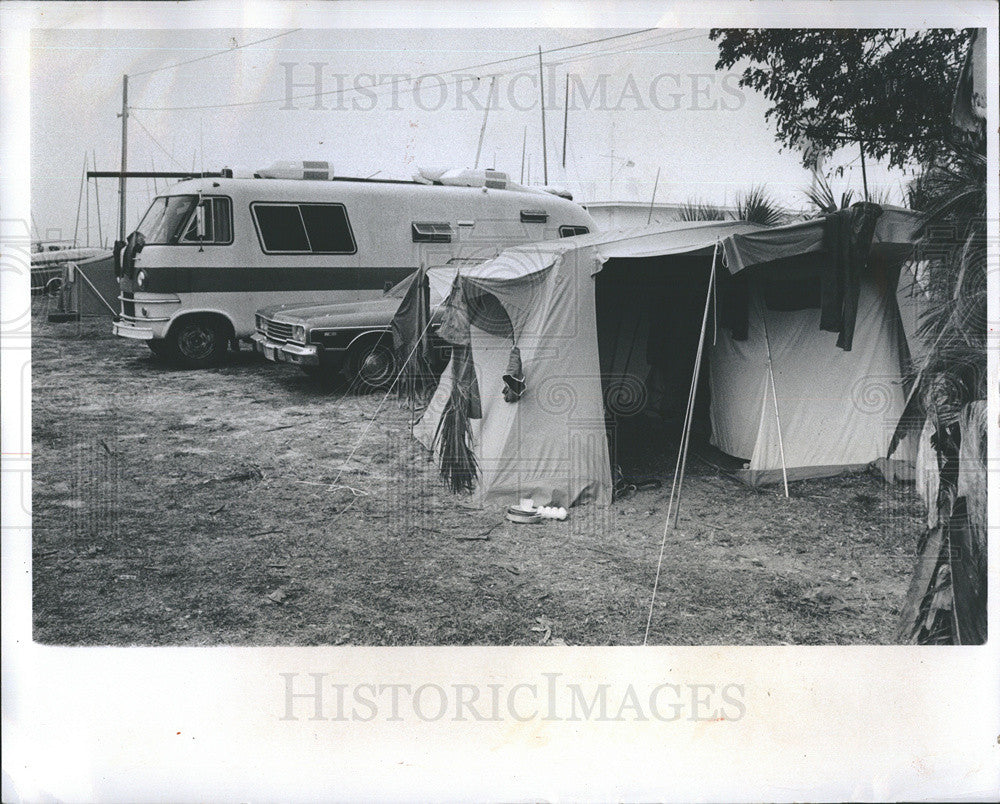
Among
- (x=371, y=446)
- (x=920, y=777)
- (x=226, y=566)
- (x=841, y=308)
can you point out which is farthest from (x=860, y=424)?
(x=226, y=566)

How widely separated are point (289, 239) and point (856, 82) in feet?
7.89

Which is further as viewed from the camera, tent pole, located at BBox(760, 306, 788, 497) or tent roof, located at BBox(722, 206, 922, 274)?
tent pole, located at BBox(760, 306, 788, 497)

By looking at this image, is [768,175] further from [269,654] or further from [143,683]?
[143,683]

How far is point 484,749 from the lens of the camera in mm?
3127

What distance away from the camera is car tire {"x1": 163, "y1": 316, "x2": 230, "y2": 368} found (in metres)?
3.52

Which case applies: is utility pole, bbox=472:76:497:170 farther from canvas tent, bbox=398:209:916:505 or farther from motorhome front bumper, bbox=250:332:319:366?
motorhome front bumper, bbox=250:332:319:366

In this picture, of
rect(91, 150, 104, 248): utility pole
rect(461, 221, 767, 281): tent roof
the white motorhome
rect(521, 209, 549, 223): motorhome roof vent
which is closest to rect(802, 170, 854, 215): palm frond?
rect(461, 221, 767, 281): tent roof

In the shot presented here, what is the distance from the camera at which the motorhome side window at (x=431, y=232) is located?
3.69 m

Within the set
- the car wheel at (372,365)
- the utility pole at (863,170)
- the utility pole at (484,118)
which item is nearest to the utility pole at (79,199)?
the car wheel at (372,365)

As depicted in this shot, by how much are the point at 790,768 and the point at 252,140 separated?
3.10 meters

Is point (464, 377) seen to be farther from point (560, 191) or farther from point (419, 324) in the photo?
point (560, 191)

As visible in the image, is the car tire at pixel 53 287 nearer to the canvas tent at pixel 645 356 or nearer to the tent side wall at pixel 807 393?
the canvas tent at pixel 645 356

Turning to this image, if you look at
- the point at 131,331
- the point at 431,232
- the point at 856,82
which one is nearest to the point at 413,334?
the point at 431,232

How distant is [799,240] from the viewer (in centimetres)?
380
